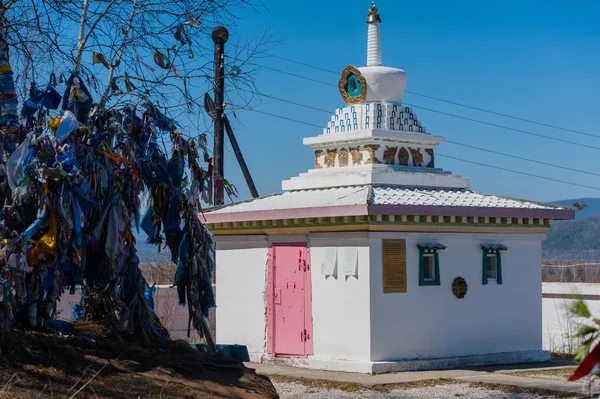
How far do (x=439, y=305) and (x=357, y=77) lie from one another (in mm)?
4786

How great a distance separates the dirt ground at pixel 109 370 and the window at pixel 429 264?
5618 millimetres

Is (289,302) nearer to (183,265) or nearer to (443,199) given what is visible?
(443,199)

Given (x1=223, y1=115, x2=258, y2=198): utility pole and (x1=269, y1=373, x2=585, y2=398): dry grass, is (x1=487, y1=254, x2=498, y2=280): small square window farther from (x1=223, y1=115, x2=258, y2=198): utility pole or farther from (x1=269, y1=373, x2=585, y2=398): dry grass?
(x1=223, y1=115, x2=258, y2=198): utility pole

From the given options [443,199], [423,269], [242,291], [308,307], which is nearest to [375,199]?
[423,269]

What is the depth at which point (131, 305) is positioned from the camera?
10.8 m

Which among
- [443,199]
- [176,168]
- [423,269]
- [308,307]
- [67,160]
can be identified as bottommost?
[308,307]

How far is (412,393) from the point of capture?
13.2 m

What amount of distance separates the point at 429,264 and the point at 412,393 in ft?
11.2

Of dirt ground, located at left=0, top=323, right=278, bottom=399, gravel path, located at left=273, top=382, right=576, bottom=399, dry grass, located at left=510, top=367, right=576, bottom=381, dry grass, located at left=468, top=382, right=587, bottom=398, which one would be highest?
dirt ground, located at left=0, top=323, right=278, bottom=399

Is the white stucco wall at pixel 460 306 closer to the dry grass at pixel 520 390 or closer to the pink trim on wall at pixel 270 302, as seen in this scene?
the dry grass at pixel 520 390

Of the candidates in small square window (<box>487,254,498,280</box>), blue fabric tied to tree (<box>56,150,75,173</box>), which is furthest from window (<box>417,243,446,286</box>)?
blue fabric tied to tree (<box>56,150,75,173</box>)

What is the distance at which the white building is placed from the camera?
15508 mm

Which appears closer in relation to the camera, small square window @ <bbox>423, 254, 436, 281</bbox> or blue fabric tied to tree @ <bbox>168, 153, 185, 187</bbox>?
blue fabric tied to tree @ <bbox>168, 153, 185, 187</bbox>

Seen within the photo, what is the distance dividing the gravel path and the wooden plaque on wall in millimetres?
2173
